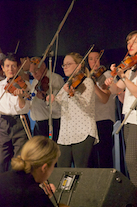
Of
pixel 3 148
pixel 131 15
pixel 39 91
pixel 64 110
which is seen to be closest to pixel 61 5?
pixel 131 15

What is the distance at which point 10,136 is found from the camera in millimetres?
2537

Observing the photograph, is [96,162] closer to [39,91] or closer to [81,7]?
[39,91]

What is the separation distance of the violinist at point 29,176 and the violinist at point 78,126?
2.71 ft

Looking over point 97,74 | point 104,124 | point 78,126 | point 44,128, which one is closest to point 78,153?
point 78,126

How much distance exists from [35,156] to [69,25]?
2555 millimetres

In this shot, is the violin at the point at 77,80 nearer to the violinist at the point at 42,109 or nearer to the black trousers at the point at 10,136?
the violinist at the point at 42,109

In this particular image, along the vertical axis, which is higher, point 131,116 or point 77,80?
point 77,80

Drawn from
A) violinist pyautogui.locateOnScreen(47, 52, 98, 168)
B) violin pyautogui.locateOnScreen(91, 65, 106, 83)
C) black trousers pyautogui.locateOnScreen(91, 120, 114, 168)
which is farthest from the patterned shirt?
black trousers pyautogui.locateOnScreen(91, 120, 114, 168)

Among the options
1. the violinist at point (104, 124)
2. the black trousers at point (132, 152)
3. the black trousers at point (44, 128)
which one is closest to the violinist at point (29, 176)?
the black trousers at point (132, 152)

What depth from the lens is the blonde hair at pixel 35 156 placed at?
1.29 meters

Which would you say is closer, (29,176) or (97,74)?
(29,176)

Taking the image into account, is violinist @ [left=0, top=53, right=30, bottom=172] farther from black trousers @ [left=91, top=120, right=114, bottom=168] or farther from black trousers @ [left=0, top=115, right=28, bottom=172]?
black trousers @ [left=91, top=120, right=114, bottom=168]

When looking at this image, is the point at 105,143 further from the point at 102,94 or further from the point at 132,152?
the point at 132,152

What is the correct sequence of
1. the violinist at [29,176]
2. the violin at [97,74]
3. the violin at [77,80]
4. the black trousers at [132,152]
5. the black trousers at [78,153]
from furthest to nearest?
1. the violin at [97,74]
2. the violin at [77,80]
3. the black trousers at [78,153]
4. the black trousers at [132,152]
5. the violinist at [29,176]
